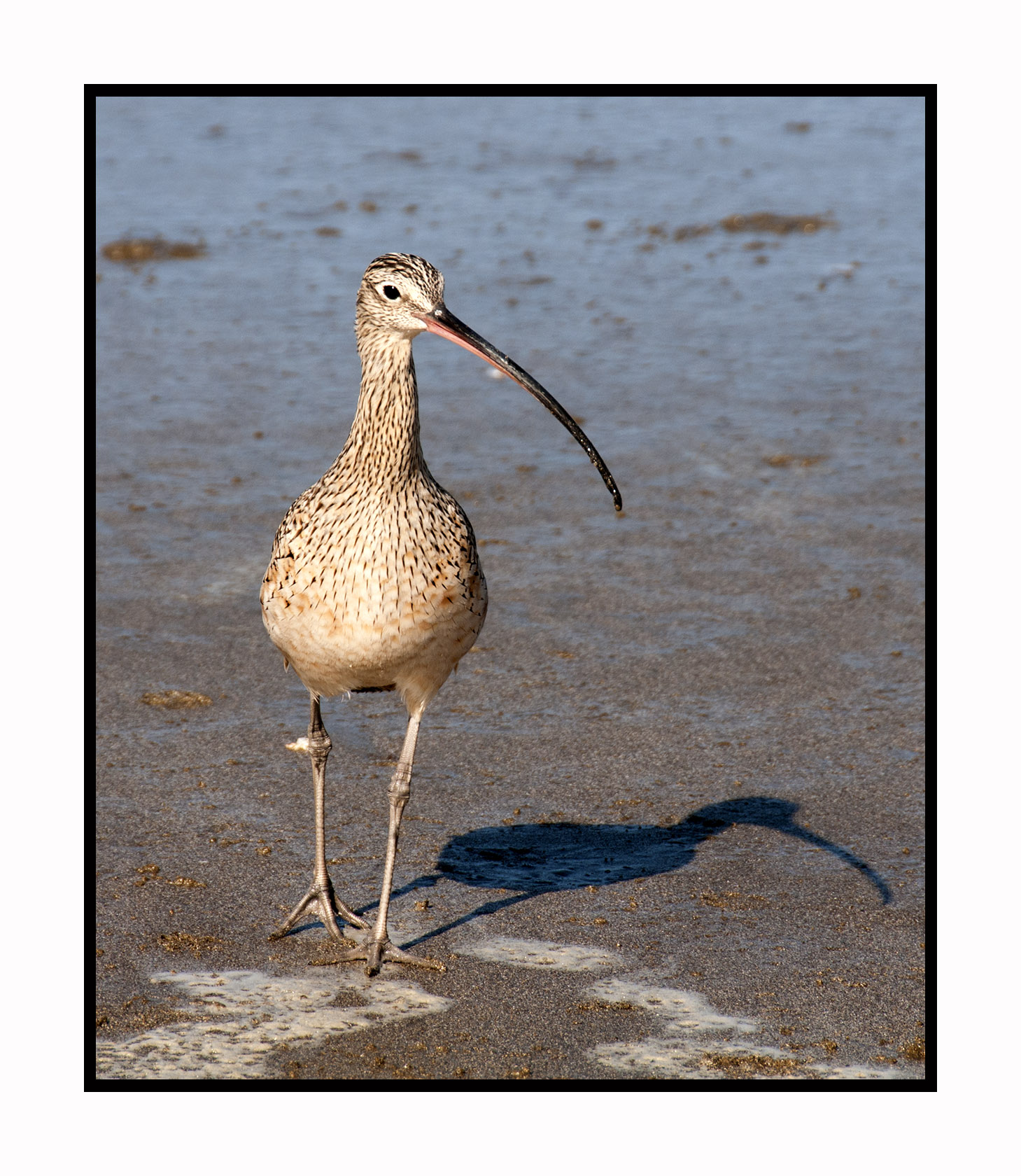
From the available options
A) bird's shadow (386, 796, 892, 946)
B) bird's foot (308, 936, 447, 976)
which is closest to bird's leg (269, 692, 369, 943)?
bird's foot (308, 936, 447, 976)

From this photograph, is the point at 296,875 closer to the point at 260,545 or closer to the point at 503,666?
the point at 503,666

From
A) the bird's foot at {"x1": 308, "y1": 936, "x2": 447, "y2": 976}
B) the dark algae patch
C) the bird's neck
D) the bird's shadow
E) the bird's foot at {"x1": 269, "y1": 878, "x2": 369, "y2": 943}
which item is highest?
the dark algae patch

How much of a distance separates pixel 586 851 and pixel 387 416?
204 cm

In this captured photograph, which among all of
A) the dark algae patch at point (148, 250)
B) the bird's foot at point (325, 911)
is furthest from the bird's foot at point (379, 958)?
the dark algae patch at point (148, 250)

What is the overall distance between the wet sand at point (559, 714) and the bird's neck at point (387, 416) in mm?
1693

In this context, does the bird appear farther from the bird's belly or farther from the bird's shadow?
the bird's shadow

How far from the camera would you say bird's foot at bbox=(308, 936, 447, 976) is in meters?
5.40

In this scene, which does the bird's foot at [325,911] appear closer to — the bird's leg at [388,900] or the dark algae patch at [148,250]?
the bird's leg at [388,900]

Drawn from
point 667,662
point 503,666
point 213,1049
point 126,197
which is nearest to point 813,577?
point 667,662

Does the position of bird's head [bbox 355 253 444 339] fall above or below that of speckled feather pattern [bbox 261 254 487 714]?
above

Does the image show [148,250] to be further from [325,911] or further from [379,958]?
[379,958]

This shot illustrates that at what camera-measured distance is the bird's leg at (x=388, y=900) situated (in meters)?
5.41

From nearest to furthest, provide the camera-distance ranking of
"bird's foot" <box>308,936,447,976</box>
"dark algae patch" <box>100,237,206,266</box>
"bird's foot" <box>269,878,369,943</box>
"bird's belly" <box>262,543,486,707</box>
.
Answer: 1. "bird's belly" <box>262,543,486,707</box>
2. "bird's foot" <box>308,936,447,976</box>
3. "bird's foot" <box>269,878,369,943</box>
4. "dark algae patch" <box>100,237,206,266</box>

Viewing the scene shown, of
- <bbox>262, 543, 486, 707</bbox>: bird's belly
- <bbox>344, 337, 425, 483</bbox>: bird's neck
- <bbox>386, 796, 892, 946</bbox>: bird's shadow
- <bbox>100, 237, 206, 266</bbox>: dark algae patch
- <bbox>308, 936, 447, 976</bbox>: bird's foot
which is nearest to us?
<bbox>262, 543, 486, 707</bbox>: bird's belly
